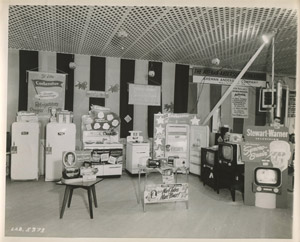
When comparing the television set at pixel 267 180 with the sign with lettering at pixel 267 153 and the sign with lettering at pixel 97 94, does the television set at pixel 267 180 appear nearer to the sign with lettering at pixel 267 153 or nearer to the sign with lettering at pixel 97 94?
the sign with lettering at pixel 267 153

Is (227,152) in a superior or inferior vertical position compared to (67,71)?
inferior

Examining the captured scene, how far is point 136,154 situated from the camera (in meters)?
6.17

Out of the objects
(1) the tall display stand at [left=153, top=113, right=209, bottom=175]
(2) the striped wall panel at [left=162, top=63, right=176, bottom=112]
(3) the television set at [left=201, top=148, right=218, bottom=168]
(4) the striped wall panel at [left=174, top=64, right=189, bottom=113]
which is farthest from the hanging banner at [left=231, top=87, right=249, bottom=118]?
(3) the television set at [left=201, top=148, right=218, bottom=168]

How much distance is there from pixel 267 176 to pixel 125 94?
160 inches

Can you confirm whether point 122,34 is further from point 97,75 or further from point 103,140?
point 103,140

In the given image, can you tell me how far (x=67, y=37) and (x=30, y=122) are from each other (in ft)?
6.84

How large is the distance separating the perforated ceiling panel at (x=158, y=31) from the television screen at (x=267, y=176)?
1.65 meters

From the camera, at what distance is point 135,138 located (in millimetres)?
6465

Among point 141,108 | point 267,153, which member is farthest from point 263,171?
point 141,108

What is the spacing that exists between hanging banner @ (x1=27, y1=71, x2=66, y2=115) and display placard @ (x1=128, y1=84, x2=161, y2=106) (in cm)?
180

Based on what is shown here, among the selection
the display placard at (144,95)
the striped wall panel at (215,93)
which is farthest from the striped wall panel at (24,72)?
the striped wall panel at (215,93)

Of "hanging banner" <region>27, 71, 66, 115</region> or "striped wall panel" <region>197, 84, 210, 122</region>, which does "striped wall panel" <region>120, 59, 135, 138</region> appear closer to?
"hanging banner" <region>27, 71, 66, 115</region>

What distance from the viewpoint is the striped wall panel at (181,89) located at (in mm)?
6922

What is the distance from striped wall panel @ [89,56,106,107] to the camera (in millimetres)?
6258
